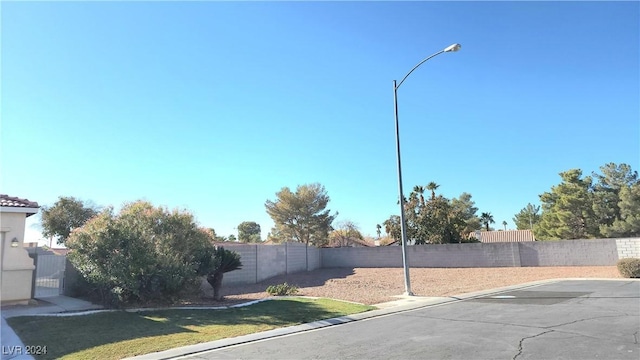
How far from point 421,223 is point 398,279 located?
12772mm

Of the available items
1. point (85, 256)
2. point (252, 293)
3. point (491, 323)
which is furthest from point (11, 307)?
point (491, 323)

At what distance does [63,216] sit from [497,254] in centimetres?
3793

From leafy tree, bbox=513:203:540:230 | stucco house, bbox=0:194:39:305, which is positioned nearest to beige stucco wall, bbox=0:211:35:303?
stucco house, bbox=0:194:39:305

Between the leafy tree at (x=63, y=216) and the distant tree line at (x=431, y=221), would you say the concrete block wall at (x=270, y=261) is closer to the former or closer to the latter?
the distant tree line at (x=431, y=221)

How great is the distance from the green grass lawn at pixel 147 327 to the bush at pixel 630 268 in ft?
50.3

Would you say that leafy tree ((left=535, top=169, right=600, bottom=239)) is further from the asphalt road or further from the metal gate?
the metal gate

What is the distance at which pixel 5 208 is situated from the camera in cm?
1277

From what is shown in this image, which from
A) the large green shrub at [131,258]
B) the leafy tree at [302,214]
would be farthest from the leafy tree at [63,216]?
the large green shrub at [131,258]

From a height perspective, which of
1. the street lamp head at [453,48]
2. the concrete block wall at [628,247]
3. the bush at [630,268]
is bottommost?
the bush at [630,268]

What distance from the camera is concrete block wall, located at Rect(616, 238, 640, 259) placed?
23.4 metres

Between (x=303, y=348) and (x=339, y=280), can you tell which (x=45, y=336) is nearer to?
(x=303, y=348)

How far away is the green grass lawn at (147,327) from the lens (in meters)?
8.06

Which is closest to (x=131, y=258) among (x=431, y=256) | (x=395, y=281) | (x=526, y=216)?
(x=395, y=281)

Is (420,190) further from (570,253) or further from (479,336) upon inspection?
(479,336)
